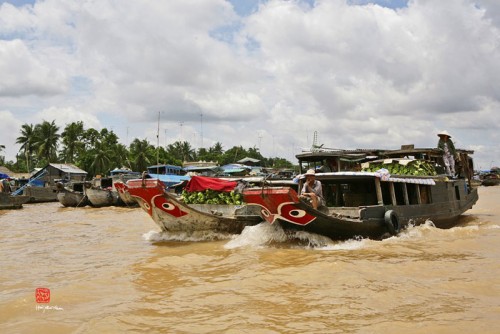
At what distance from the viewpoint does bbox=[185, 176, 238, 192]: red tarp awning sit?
1130cm

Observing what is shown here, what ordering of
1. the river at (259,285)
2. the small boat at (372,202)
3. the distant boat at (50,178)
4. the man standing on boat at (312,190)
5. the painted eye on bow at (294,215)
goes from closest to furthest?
the river at (259,285) < the painted eye on bow at (294,215) < the small boat at (372,202) < the man standing on boat at (312,190) < the distant boat at (50,178)

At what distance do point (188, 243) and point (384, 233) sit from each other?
4.20 m

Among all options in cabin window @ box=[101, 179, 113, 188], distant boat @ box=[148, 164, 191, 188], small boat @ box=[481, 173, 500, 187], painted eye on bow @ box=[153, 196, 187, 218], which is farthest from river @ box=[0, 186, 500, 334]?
small boat @ box=[481, 173, 500, 187]

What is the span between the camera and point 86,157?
153ft

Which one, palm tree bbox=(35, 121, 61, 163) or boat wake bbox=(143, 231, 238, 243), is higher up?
palm tree bbox=(35, 121, 61, 163)

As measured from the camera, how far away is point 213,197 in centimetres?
1152

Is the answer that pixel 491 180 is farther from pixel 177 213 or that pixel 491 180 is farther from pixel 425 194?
pixel 177 213

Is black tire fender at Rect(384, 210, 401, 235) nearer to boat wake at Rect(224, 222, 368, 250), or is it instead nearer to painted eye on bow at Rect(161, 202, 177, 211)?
boat wake at Rect(224, 222, 368, 250)

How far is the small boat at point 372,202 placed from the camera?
8233 millimetres

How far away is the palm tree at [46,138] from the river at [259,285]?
40.5 meters

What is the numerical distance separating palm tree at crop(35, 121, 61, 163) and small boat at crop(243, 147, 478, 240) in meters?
42.0

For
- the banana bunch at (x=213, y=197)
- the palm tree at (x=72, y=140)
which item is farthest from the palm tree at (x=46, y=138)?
the banana bunch at (x=213, y=197)

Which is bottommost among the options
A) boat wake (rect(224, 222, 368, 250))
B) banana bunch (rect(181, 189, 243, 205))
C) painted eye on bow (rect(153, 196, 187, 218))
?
boat wake (rect(224, 222, 368, 250))

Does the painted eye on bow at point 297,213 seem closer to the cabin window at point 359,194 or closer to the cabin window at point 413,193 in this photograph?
the cabin window at point 359,194
